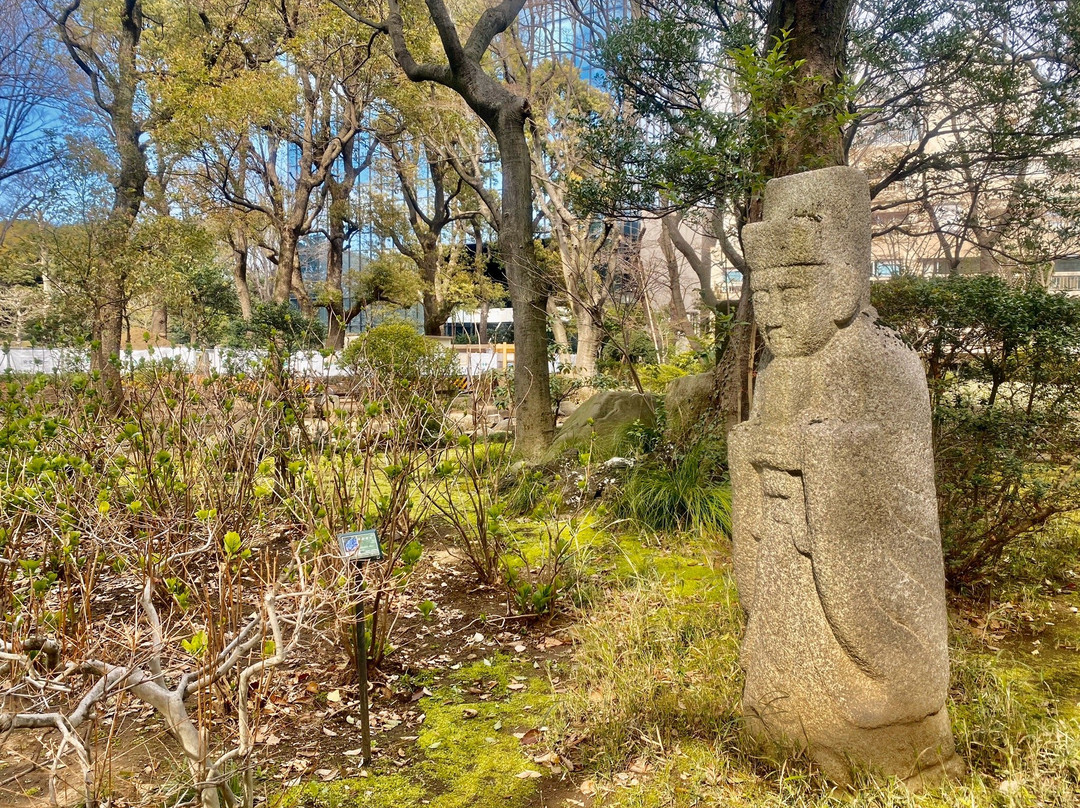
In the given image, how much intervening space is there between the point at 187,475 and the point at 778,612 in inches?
147

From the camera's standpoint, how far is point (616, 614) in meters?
3.82

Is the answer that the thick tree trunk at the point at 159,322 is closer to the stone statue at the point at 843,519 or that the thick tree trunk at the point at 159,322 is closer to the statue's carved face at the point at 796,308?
the statue's carved face at the point at 796,308

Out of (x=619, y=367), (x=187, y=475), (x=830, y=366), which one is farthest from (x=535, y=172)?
(x=830, y=366)

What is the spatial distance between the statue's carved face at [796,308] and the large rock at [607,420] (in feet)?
13.6

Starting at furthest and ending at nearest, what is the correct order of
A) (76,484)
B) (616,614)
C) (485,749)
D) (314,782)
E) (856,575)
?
1. (76,484)
2. (616,614)
3. (485,749)
4. (314,782)
5. (856,575)

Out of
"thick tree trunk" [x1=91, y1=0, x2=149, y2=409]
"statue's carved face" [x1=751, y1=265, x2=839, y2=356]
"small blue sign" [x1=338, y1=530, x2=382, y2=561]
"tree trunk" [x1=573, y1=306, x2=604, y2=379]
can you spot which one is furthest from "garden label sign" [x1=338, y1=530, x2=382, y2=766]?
"tree trunk" [x1=573, y1=306, x2=604, y2=379]

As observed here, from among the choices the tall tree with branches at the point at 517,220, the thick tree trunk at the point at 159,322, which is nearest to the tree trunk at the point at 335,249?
the thick tree trunk at the point at 159,322

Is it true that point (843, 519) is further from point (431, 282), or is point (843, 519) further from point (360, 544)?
point (431, 282)

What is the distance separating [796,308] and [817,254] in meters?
0.18

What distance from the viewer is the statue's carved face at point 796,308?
7.52ft

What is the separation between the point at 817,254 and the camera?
2277 millimetres

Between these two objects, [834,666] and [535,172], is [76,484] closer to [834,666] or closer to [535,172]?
[834,666]

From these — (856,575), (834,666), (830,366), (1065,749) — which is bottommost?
(1065,749)

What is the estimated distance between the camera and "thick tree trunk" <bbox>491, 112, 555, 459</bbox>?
22.5 ft
